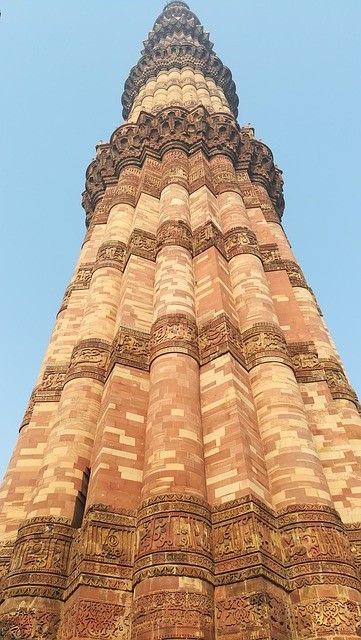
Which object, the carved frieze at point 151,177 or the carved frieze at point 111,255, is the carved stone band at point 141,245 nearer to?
the carved frieze at point 111,255

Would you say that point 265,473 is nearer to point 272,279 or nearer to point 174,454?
point 174,454

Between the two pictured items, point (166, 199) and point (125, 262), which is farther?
point (166, 199)

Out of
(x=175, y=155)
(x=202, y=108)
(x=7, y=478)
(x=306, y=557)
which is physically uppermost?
(x=202, y=108)

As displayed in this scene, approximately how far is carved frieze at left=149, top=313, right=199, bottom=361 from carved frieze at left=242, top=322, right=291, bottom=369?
999 millimetres

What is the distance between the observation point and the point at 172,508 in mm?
6531

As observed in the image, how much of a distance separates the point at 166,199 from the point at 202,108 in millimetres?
5875

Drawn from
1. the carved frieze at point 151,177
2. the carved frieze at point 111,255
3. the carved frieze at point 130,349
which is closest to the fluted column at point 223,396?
the carved frieze at point 130,349

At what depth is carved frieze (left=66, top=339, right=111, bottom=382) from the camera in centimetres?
996

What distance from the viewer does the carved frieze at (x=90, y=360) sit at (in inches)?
392

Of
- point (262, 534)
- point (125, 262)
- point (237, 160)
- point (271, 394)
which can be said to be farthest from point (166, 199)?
point (262, 534)

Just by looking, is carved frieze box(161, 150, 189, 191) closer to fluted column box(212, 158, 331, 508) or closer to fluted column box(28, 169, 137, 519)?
fluted column box(212, 158, 331, 508)

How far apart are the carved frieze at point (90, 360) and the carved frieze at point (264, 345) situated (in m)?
2.79

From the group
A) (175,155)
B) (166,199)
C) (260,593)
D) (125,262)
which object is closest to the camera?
(260,593)

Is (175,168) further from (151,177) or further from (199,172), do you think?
(151,177)
